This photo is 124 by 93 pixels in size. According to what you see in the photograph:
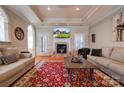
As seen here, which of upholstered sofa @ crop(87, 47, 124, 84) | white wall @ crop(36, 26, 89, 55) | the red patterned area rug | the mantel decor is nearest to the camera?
the red patterned area rug

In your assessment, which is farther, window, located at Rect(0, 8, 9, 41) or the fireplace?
the fireplace

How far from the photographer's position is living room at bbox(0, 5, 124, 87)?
129 inches

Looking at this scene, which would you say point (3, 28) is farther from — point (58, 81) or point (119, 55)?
point (119, 55)

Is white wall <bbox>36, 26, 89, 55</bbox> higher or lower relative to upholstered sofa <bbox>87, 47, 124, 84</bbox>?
higher

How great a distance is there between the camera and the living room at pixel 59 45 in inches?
129

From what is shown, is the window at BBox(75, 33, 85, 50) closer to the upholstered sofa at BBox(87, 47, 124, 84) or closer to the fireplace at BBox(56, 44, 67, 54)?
the fireplace at BBox(56, 44, 67, 54)

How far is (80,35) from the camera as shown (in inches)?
377

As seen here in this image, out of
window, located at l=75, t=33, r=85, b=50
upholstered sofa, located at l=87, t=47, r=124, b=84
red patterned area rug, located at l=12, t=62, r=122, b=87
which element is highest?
window, located at l=75, t=33, r=85, b=50

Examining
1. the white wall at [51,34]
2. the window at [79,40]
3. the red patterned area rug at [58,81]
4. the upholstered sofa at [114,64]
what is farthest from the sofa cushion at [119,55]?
the white wall at [51,34]

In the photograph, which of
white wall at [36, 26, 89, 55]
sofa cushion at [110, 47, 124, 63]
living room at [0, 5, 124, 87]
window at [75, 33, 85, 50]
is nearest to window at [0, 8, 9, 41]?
living room at [0, 5, 124, 87]

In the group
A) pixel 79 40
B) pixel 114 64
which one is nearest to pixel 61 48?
pixel 79 40
